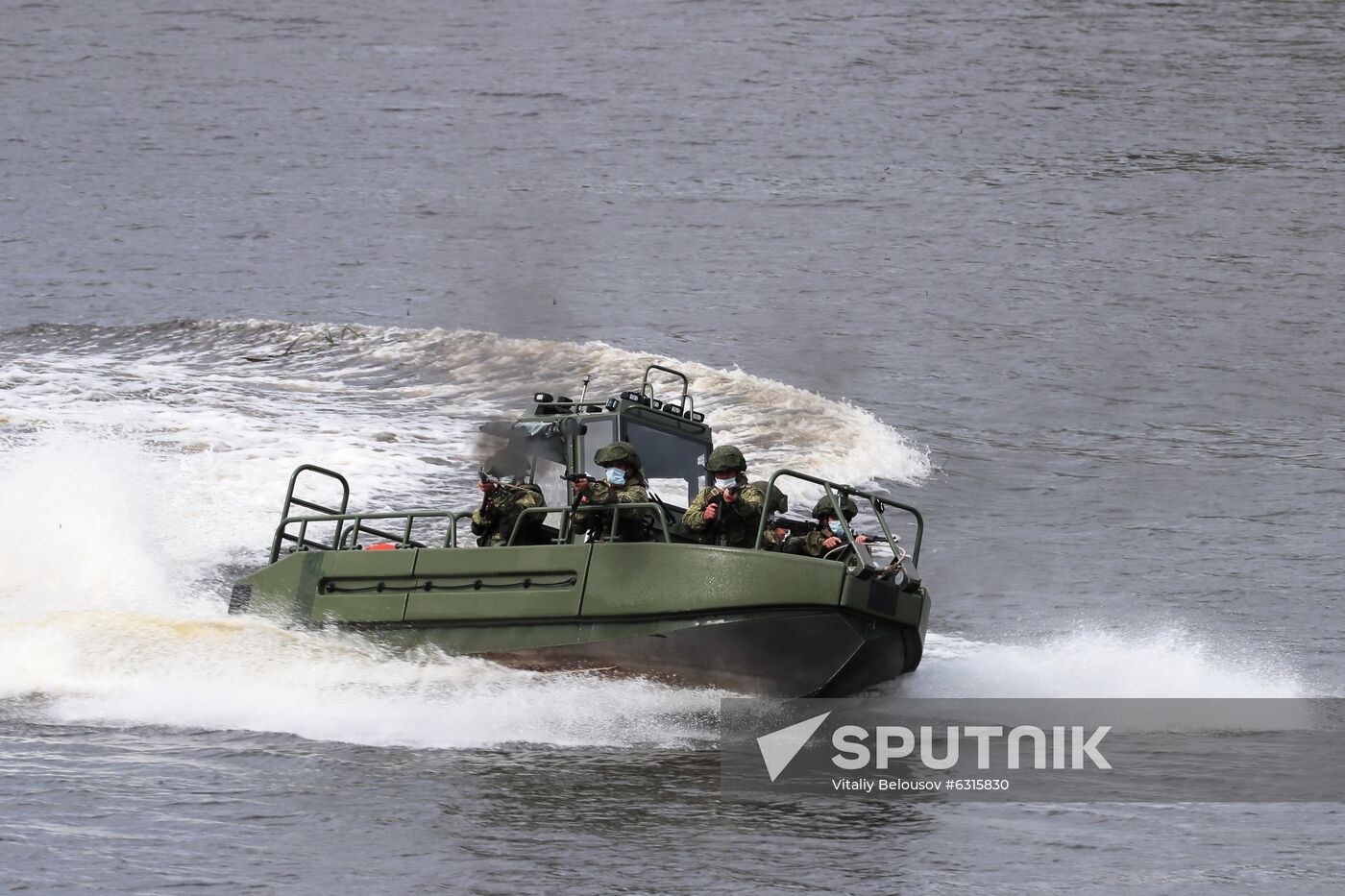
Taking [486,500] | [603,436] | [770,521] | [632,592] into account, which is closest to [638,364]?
[603,436]

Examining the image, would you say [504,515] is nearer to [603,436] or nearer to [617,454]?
[603,436]

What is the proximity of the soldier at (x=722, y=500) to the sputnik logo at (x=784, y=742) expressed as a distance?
1.39 metres

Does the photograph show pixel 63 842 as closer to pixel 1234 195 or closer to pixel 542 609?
pixel 542 609

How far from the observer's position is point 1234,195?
3694cm

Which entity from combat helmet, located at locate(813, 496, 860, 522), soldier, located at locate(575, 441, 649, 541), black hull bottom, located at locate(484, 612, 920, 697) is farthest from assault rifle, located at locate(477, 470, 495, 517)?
combat helmet, located at locate(813, 496, 860, 522)

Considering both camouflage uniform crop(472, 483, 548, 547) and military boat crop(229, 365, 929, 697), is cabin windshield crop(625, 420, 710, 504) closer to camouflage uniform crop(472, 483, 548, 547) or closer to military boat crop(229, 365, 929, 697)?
military boat crop(229, 365, 929, 697)

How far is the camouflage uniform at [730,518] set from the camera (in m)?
13.7

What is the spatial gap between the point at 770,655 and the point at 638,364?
592 inches

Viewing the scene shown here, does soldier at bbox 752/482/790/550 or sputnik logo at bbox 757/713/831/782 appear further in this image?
soldier at bbox 752/482/790/550

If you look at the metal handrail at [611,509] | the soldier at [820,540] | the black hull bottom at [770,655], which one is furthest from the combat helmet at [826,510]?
the metal handrail at [611,509]

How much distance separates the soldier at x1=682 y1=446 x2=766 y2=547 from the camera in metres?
13.7

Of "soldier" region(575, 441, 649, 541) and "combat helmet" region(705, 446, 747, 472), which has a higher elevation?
"combat helmet" region(705, 446, 747, 472)

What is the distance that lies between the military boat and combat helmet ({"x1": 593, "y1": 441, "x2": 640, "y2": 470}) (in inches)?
14.3


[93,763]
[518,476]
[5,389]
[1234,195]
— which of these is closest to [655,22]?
[1234,195]
